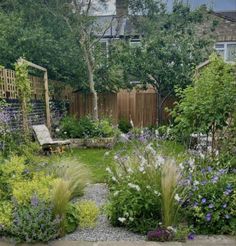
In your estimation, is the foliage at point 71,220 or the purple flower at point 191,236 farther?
the foliage at point 71,220

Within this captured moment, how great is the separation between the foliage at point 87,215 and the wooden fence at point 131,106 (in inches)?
416

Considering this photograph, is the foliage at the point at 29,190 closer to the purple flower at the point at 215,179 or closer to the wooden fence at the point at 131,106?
the purple flower at the point at 215,179

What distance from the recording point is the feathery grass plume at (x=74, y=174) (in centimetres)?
455

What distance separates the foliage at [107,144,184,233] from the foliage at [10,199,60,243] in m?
0.67

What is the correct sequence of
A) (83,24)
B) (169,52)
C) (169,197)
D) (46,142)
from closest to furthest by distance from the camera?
(169,197), (46,142), (83,24), (169,52)

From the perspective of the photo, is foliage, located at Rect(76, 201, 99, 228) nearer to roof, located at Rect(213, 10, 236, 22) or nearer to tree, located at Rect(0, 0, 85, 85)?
tree, located at Rect(0, 0, 85, 85)

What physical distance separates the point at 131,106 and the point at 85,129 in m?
5.28

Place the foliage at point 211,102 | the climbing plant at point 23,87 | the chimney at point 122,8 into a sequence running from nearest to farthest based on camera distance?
the foliage at point 211,102 → the climbing plant at point 23,87 → the chimney at point 122,8

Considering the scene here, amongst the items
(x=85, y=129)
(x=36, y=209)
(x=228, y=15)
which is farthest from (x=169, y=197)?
(x=228, y=15)

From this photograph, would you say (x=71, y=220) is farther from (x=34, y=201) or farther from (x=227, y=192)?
(x=227, y=192)

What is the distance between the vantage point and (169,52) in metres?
12.9

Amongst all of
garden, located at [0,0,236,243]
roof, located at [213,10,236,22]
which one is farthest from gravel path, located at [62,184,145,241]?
roof, located at [213,10,236,22]

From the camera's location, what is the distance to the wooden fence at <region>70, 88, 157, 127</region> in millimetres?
14367

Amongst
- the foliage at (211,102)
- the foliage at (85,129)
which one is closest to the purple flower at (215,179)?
the foliage at (211,102)
